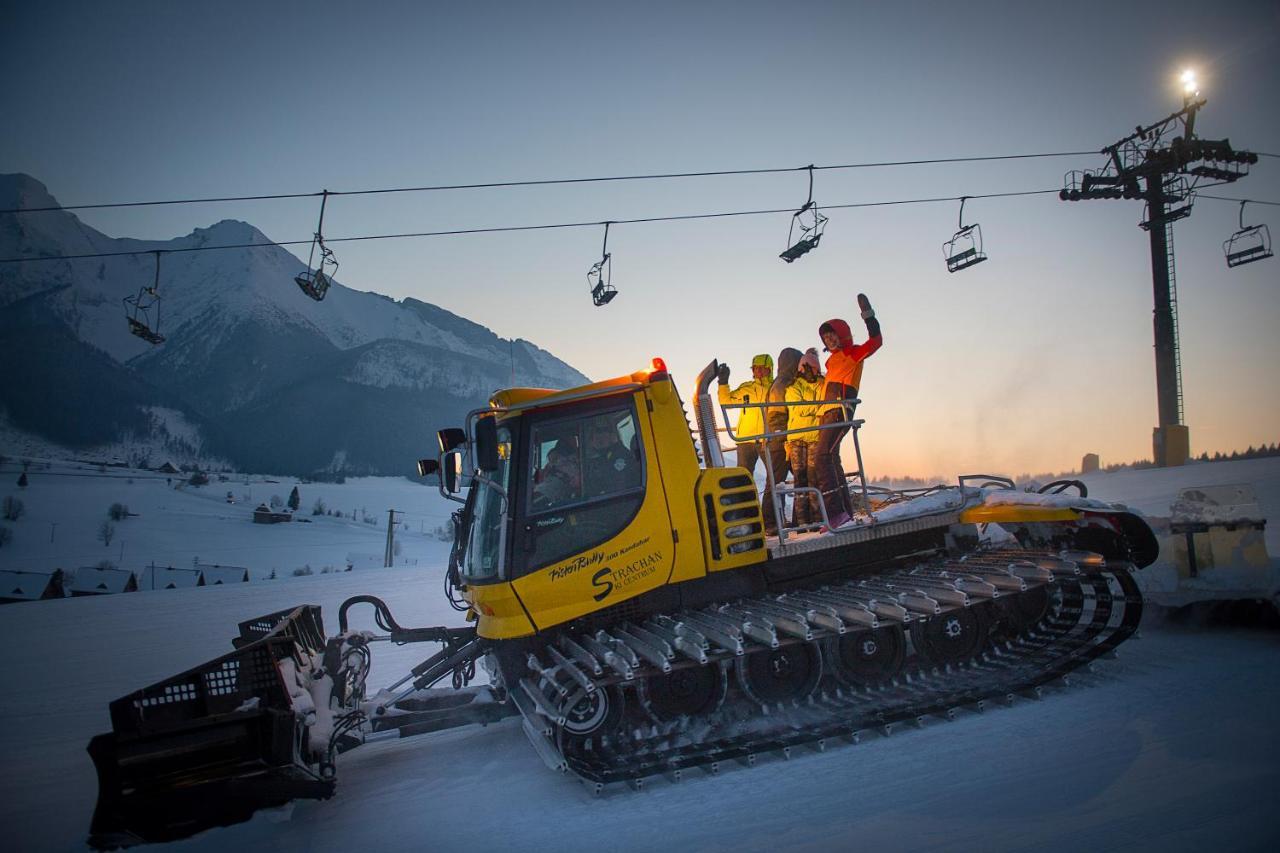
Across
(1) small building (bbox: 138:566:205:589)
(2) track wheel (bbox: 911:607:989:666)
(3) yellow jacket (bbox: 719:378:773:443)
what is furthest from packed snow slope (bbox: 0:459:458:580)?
(2) track wheel (bbox: 911:607:989:666)

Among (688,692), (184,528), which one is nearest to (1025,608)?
(688,692)

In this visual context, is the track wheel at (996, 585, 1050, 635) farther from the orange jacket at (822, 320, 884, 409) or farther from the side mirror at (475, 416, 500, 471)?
the side mirror at (475, 416, 500, 471)

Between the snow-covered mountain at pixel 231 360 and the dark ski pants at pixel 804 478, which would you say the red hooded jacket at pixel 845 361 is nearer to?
the dark ski pants at pixel 804 478

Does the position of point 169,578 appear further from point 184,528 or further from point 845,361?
point 845,361

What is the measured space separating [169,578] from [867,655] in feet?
80.8

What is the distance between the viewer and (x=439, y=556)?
3244 centimetres

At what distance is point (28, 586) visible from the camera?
17.1 metres

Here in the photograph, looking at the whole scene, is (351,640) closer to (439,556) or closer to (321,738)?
(321,738)

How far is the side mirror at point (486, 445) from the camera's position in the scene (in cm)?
462

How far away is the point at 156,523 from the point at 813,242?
40.8m

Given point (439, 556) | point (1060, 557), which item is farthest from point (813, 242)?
point (439, 556)

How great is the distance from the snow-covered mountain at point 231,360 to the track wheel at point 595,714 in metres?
59.5

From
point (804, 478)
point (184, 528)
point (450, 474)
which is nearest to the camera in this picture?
point (450, 474)

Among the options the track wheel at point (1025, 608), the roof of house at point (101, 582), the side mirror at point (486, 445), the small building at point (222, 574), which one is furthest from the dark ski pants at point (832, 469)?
the small building at point (222, 574)
